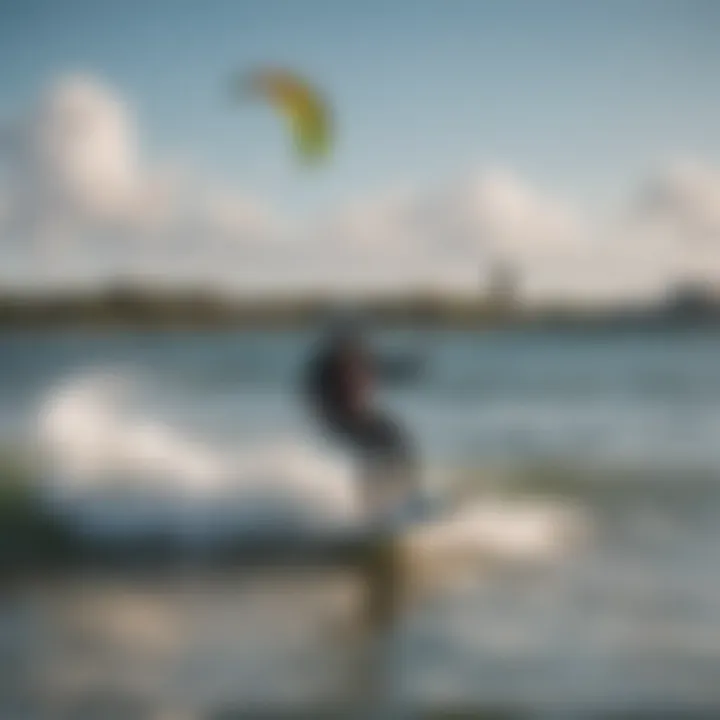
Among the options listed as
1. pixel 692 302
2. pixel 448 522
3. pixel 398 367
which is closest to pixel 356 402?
pixel 398 367

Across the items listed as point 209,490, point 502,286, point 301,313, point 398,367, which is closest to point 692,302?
point 502,286

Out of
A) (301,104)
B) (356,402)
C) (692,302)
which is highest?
(301,104)

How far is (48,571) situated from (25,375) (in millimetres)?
277

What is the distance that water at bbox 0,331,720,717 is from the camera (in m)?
1.45

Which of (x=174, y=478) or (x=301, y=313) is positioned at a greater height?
(x=301, y=313)

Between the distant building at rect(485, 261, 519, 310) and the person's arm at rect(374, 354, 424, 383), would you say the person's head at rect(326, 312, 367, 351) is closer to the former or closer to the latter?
the person's arm at rect(374, 354, 424, 383)

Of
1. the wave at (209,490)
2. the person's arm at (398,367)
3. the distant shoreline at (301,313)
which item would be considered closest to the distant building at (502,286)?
the distant shoreline at (301,313)

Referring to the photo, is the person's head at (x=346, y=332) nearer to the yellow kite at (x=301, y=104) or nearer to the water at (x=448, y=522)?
the water at (x=448, y=522)

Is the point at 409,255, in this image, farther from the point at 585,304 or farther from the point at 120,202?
the point at 120,202

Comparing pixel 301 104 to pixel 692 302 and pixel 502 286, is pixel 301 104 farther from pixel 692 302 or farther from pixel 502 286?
pixel 692 302

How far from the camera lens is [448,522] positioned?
148cm

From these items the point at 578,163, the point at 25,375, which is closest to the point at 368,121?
the point at 578,163

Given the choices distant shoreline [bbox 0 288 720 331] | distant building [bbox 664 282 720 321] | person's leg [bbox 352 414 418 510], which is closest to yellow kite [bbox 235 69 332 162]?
distant shoreline [bbox 0 288 720 331]

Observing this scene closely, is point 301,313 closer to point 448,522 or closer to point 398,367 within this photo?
point 398,367
